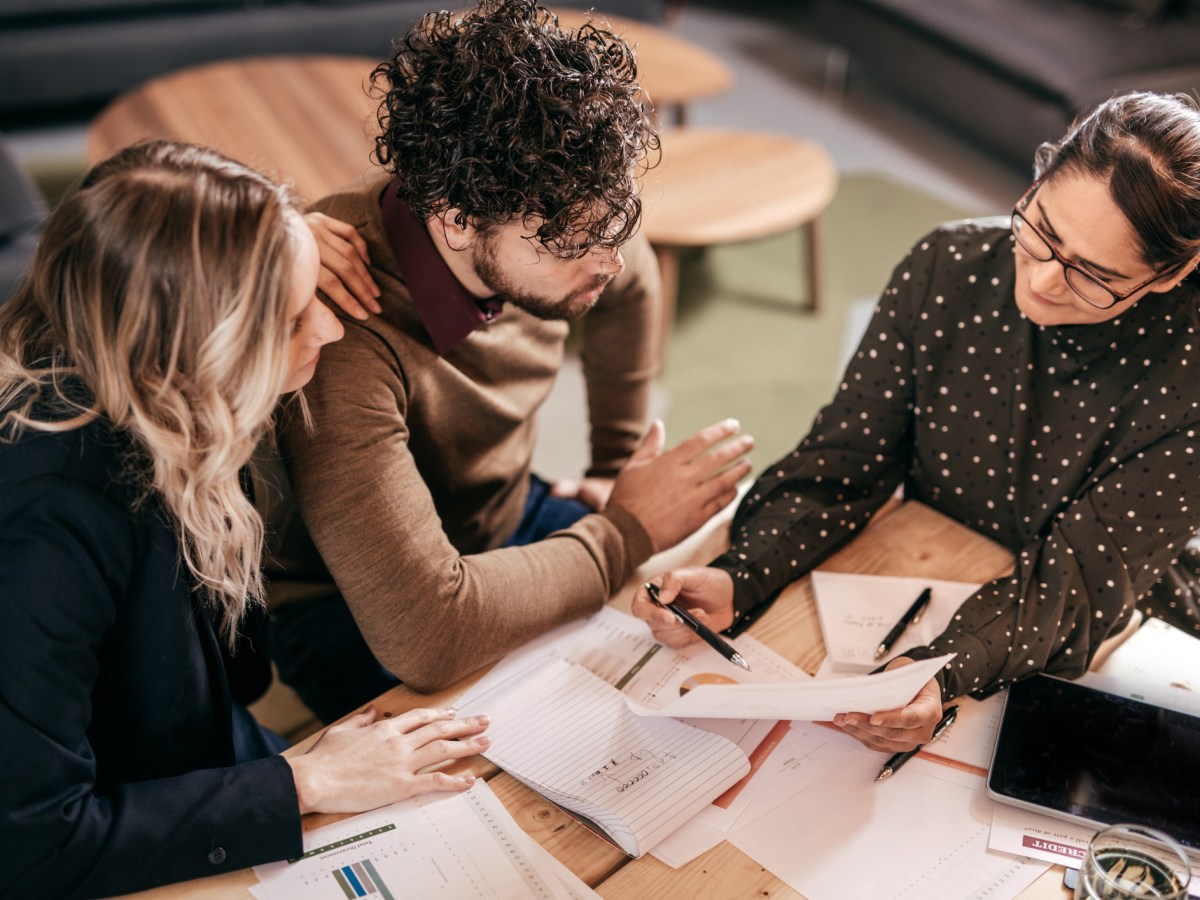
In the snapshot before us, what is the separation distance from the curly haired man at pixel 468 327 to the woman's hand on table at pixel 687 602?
7 centimetres

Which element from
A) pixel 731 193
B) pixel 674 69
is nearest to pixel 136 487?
pixel 731 193

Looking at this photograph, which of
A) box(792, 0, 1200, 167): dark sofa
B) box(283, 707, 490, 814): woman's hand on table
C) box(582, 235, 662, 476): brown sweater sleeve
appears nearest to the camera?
box(283, 707, 490, 814): woman's hand on table

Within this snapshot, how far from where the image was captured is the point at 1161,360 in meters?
1.18

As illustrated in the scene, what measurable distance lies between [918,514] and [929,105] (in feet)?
9.55

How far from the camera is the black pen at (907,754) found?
1028 millimetres

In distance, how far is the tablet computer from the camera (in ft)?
3.22

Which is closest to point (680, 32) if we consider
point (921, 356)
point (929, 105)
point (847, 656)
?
point (929, 105)

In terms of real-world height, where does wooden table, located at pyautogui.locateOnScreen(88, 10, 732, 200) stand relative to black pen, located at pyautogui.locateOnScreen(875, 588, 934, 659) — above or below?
below

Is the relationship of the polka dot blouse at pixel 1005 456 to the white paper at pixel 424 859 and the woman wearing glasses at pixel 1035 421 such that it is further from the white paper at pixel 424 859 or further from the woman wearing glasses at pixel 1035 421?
the white paper at pixel 424 859

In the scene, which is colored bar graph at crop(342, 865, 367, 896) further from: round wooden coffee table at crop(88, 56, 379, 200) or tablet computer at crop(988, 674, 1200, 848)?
round wooden coffee table at crop(88, 56, 379, 200)

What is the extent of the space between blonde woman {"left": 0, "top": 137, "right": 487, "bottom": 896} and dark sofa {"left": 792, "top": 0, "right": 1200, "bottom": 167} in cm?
292

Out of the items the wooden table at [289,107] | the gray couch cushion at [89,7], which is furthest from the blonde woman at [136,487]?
the gray couch cushion at [89,7]

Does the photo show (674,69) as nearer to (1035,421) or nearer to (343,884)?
(1035,421)

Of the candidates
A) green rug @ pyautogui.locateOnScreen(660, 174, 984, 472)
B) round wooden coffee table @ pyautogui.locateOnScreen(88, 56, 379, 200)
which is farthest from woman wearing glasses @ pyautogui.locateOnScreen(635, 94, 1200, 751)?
round wooden coffee table @ pyautogui.locateOnScreen(88, 56, 379, 200)
